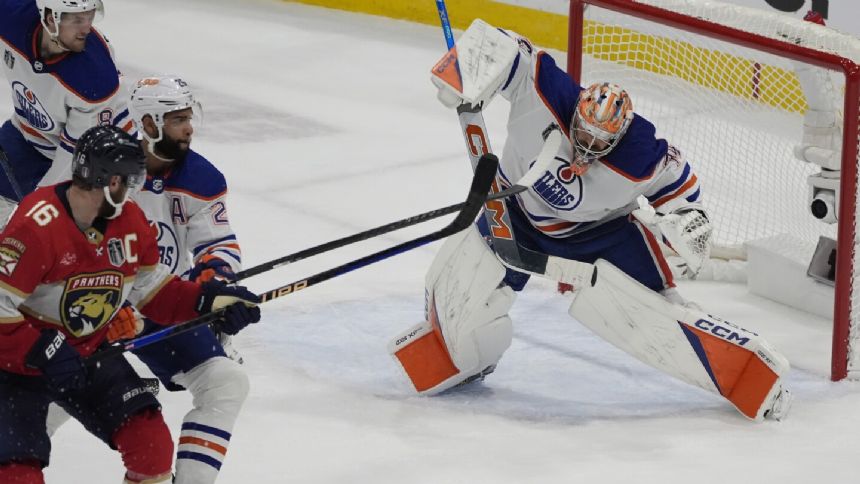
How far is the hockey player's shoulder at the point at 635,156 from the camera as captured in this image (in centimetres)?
390

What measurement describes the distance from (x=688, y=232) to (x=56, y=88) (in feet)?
5.68

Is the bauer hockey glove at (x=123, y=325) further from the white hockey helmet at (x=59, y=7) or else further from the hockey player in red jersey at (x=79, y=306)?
the white hockey helmet at (x=59, y=7)

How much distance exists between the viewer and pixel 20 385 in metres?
2.85

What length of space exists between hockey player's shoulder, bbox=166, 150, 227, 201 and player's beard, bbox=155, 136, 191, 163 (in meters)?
0.02

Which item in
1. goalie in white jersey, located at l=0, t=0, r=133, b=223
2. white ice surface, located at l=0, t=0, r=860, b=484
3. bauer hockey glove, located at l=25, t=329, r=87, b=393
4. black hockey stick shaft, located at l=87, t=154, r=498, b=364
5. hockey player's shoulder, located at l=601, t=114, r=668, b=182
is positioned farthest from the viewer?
goalie in white jersey, located at l=0, t=0, r=133, b=223

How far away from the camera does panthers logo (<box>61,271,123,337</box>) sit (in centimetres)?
286

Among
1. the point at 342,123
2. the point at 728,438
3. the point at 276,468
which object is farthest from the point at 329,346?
the point at 342,123

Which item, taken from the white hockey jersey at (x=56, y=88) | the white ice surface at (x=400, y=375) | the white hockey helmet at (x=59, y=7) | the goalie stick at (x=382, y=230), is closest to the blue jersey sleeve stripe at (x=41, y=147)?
the white hockey jersey at (x=56, y=88)

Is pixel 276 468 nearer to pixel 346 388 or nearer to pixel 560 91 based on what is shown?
pixel 346 388

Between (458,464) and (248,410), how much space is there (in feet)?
2.10

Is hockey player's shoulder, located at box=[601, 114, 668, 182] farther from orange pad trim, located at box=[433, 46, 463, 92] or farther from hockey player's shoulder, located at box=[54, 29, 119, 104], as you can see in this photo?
hockey player's shoulder, located at box=[54, 29, 119, 104]

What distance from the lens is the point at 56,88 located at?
4074 millimetres

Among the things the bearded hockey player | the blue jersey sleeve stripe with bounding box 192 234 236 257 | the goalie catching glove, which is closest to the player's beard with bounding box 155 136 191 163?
the bearded hockey player

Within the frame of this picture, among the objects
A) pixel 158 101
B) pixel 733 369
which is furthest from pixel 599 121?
pixel 158 101
